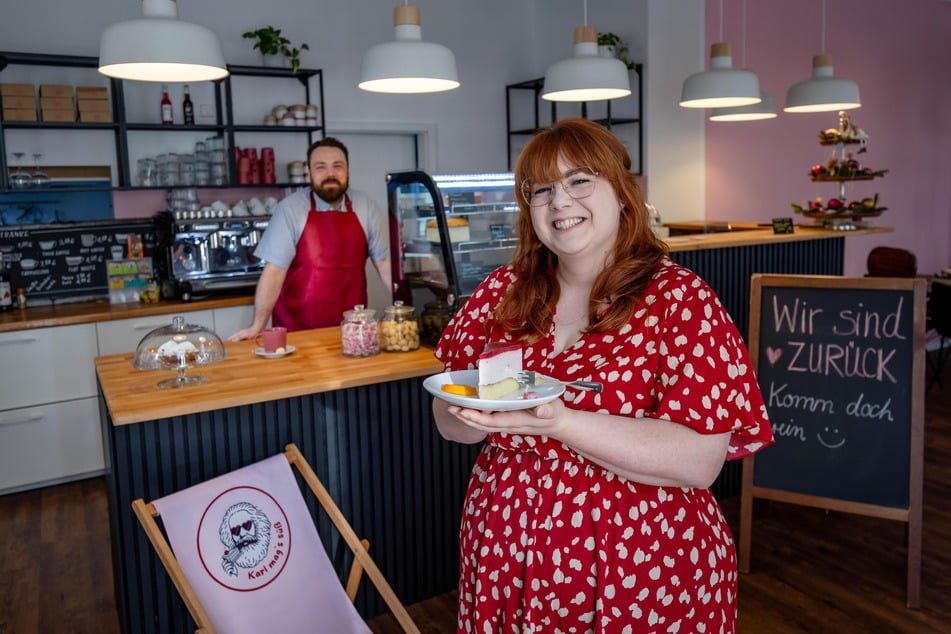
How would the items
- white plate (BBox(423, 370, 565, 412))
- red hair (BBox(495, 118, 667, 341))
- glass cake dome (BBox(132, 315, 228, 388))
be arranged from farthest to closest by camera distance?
glass cake dome (BBox(132, 315, 228, 388)), red hair (BBox(495, 118, 667, 341)), white plate (BBox(423, 370, 565, 412))

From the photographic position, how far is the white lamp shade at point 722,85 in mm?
3762

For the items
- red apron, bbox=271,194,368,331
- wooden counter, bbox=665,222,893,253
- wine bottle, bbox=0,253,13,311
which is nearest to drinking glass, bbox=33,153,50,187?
wine bottle, bbox=0,253,13,311

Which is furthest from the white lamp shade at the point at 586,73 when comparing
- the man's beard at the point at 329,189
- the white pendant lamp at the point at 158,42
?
the white pendant lamp at the point at 158,42

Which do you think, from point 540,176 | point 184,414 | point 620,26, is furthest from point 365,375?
point 620,26

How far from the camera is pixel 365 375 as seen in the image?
101 inches

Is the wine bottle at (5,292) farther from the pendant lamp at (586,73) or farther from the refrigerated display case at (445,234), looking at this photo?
the pendant lamp at (586,73)

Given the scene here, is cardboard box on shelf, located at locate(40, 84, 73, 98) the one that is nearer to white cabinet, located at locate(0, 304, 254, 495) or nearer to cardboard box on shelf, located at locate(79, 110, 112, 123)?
cardboard box on shelf, located at locate(79, 110, 112, 123)

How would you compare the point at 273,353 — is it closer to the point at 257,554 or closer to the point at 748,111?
the point at 257,554

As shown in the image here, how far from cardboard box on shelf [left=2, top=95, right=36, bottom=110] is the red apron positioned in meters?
1.83

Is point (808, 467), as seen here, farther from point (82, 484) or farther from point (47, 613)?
point (82, 484)

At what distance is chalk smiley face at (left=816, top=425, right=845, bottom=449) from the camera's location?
3027 mm

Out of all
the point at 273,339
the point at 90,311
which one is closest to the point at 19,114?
the point at 90,311

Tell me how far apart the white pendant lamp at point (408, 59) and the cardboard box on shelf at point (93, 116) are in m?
2.59

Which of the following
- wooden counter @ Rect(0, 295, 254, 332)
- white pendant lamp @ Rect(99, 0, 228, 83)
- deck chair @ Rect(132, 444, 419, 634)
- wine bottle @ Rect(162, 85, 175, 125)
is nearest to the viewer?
deck chair @ Rect(132, 444, 419, 634)
